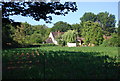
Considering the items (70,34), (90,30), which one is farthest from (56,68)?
(90,30)

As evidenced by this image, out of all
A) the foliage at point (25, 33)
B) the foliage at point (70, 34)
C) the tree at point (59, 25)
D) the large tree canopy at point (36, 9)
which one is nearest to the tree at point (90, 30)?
the foliage at point (70, 34)

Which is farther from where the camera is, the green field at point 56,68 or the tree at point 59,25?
the tree at point 59,25

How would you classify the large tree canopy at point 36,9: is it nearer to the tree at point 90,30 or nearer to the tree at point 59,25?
the tree at point 59,25

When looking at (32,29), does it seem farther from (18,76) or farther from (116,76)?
(116,76)

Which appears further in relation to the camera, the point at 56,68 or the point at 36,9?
the point at 56,68

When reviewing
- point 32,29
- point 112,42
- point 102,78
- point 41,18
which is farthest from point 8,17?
point 112,42

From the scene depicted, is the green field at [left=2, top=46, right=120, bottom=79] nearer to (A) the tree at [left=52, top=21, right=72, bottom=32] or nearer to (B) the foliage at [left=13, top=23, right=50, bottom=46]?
(B) the foliage at [left=13, top=23, right=50, bottom=46]

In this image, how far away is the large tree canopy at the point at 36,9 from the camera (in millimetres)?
3434

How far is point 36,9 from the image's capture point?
11.9ft

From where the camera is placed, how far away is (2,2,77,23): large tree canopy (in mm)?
3434

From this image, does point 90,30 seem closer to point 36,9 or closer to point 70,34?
point 70,34

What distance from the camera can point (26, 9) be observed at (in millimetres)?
3561

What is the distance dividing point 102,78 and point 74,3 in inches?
66.5

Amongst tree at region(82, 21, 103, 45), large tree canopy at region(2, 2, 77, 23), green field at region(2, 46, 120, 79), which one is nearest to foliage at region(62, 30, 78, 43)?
tree at region(82, 21, 103, 45)
